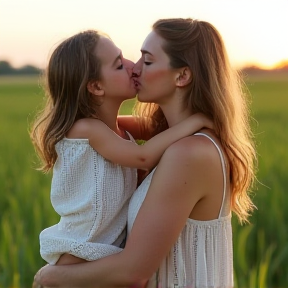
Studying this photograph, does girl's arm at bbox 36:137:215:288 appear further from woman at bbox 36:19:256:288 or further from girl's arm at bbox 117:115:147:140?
girl's arm at bbox 117:115:147:140

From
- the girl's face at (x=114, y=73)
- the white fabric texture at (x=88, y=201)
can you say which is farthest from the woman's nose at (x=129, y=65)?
the white fabric texture at (x=88, y=201)

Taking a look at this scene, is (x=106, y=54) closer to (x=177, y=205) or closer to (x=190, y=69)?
(x=190, y=69)

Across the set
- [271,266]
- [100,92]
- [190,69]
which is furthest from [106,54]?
[271,266]

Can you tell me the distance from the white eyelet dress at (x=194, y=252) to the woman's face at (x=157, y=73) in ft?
0.78

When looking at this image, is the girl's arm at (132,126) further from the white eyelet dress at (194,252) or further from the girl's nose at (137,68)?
the white eyelet dress at (194,252)

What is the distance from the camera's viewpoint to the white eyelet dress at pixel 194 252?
2391 millimetres

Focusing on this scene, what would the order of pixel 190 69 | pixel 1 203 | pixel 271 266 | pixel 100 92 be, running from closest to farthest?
pixel 190 69 < pixel 100 92 < pixel 271 266 < pixel 1 203

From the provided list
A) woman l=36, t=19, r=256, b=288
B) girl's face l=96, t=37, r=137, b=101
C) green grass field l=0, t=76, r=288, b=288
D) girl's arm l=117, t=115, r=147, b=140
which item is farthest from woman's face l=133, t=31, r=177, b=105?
green grass field l=0, t=76, r=288, b=288

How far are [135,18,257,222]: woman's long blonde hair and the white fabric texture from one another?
0.36m

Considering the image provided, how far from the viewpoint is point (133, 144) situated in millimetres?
2506

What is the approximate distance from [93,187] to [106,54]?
0.47m

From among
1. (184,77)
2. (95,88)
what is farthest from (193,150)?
(95,88)

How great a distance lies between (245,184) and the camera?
252 cm

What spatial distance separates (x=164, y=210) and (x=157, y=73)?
1.55ft
